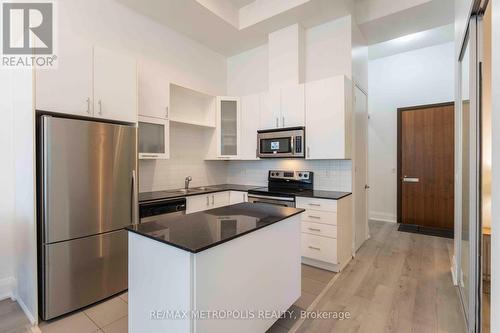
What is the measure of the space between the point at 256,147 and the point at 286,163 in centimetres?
55

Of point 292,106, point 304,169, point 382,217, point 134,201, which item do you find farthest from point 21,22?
point 382,217

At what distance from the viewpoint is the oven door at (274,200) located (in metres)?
3.14

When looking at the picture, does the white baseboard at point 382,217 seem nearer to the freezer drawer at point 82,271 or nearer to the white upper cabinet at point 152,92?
the white upper cabinet at point 152,92

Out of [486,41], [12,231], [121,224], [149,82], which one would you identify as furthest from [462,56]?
[12,231]

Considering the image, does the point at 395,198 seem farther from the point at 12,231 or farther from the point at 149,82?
the point at 12,231

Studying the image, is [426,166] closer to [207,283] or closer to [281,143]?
[281,143]

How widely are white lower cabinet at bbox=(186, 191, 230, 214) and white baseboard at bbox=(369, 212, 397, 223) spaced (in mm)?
3459

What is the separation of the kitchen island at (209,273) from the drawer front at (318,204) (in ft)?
3.75

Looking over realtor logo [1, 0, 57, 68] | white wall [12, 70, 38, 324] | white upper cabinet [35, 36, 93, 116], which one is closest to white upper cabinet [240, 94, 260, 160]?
white upper cabinet [35, 36, 93, 116]

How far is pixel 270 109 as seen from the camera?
3.62 m

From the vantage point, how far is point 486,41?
1.59 m

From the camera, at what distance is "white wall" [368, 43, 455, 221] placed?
14.7 ft

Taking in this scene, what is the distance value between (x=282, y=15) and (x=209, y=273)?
3282mm

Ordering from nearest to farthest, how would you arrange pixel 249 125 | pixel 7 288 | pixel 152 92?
pixel 7 288
pixel 152 92
pixel 249 125
